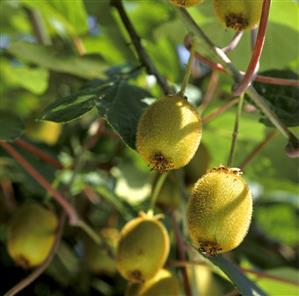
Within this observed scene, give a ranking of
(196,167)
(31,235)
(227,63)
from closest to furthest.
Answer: (227,63) < (31,235) < (196,167)

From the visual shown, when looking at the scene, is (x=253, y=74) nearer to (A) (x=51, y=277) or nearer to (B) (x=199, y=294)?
(B) (x=199, y=294)

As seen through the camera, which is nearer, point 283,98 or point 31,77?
point 283,98

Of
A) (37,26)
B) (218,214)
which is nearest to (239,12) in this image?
(218,214)

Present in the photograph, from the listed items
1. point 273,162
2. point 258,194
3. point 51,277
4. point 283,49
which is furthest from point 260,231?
point 283,49

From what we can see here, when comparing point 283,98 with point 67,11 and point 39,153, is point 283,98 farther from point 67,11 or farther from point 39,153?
point 67,11

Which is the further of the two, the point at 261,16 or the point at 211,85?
the point at 211,85

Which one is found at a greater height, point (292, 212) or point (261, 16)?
point (261, 16)

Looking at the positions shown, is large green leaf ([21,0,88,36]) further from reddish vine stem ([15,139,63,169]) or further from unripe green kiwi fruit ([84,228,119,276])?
unripe green kiwi fruit ([84,228,119,276])
